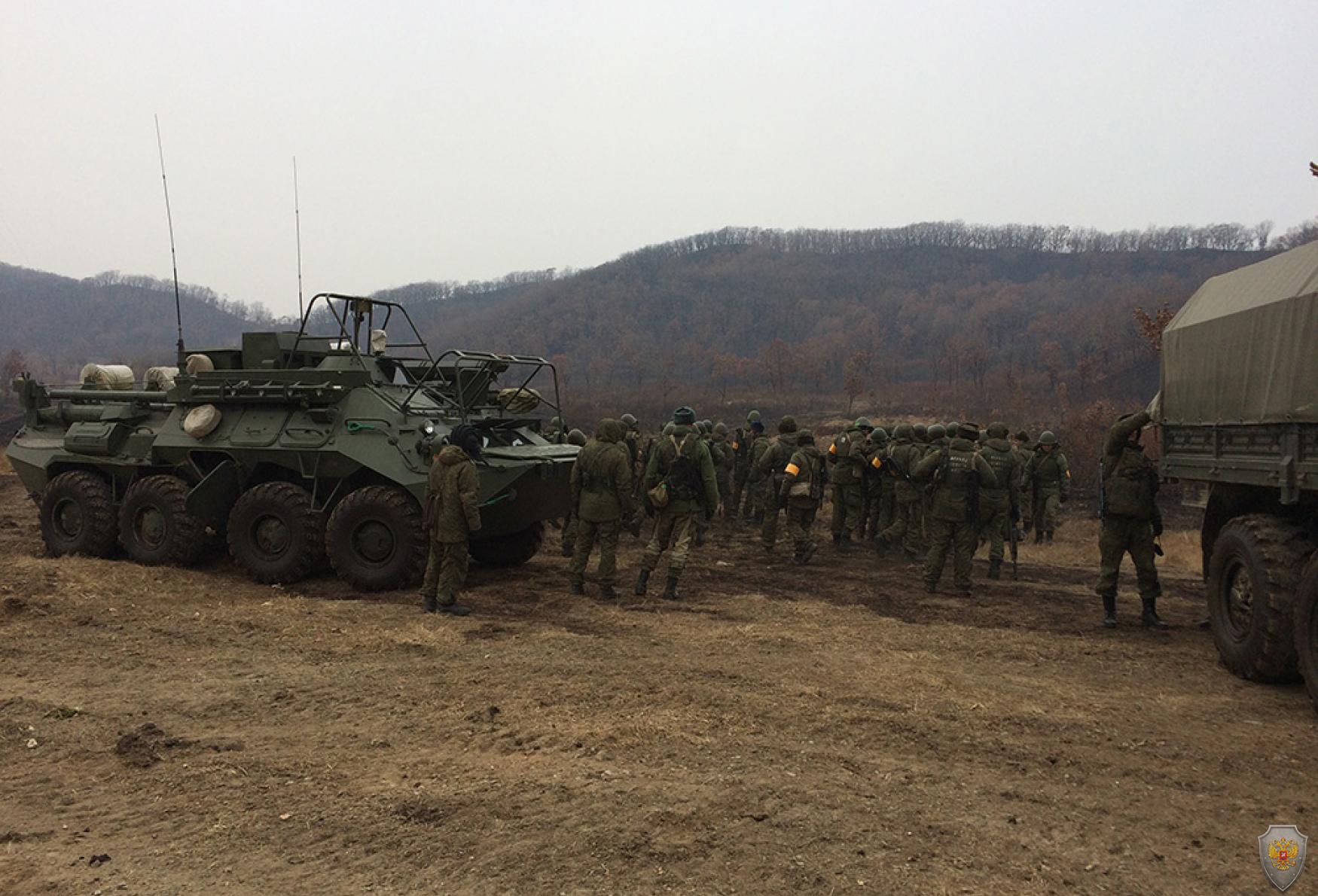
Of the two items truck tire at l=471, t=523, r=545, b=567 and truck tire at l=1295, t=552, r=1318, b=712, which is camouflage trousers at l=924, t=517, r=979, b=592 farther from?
truck tire at l=471, t=523, r=545, b=567

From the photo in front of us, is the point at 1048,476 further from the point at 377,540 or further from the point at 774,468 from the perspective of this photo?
the point at 377,540

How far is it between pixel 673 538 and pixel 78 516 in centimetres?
660

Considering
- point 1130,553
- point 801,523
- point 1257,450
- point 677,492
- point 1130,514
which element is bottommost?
point 801,523

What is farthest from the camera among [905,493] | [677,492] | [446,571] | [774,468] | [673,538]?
[905,493]

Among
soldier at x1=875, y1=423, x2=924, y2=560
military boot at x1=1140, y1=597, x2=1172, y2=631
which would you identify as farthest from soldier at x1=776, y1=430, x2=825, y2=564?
military boot at x1=1140, y1=597, x2=1172, y2=631

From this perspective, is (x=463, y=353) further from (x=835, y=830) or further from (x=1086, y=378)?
(x=1086, y=378)

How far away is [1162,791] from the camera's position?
4199 mm

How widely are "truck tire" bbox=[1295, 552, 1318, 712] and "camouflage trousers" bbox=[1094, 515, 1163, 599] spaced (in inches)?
100

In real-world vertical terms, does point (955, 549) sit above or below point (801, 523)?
above

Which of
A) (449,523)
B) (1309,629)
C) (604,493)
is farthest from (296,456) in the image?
(1309,629)

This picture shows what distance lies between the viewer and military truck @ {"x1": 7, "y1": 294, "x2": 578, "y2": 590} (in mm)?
8828

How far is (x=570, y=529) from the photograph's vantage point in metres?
11.9

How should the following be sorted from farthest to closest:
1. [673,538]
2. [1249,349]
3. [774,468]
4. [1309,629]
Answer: [774,468]
[673,538]
[1249,349]
[1309,629]

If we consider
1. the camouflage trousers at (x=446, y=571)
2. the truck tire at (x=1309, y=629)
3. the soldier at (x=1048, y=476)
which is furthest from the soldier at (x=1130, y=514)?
the soldier at (x=1048, y=476)
